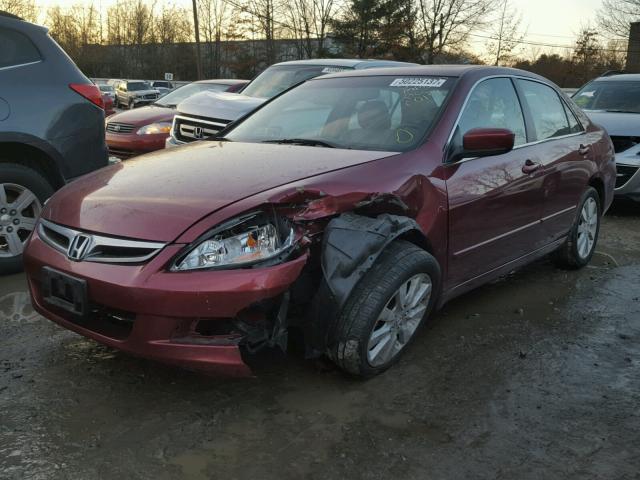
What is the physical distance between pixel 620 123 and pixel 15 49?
6.72 meters

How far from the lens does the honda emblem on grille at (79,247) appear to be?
8.38 feet

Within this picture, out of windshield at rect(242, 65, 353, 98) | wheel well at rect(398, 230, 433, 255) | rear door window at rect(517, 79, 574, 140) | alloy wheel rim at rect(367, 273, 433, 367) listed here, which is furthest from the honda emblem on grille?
windshield at rect(242, 65, 353, 98)

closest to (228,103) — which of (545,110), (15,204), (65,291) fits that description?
(15,204)

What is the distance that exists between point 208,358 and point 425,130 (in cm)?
176

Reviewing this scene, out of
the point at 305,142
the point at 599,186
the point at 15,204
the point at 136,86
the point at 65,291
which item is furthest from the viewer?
the point at 136,86

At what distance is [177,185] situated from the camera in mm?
2777

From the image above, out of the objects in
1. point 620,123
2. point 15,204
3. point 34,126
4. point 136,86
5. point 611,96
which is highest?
point 136,86

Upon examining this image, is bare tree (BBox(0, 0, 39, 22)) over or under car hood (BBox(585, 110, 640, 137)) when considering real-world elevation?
over

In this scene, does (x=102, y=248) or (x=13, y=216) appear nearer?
(x=102, y=248)

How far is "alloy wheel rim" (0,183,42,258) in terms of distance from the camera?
427 centimetres

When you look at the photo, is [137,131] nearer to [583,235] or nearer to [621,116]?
[583,235]

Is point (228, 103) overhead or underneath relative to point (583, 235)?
overhead

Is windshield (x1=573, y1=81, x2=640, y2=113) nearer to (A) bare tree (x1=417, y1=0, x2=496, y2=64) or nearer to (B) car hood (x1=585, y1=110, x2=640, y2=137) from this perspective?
(B) car hood (x1=585, y1=110, x2=640, y2=137)

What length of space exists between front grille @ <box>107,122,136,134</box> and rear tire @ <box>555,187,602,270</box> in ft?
21.3
